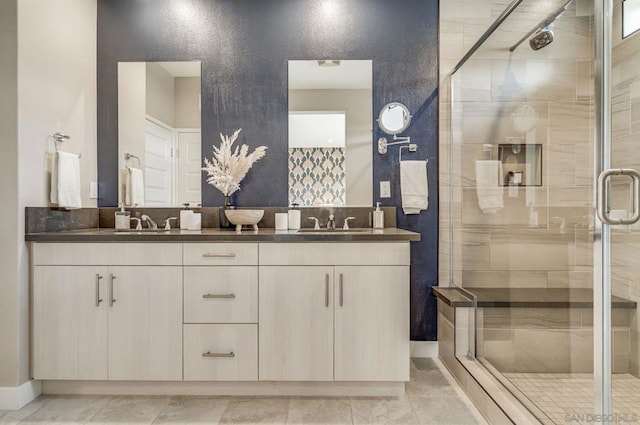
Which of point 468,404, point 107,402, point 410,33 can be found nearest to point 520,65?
point 410,33

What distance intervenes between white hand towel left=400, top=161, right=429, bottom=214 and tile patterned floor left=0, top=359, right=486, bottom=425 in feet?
3.74

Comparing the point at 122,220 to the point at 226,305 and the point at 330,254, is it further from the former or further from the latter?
the point at 330,254

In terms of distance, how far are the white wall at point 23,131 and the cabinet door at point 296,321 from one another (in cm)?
122

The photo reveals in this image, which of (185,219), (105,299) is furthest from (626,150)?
(105,299)

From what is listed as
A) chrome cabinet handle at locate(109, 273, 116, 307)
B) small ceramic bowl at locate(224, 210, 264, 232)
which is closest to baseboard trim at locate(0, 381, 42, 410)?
chrome cabinet handle at locate(109, 273, 116, 307)

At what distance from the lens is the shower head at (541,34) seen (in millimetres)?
2154

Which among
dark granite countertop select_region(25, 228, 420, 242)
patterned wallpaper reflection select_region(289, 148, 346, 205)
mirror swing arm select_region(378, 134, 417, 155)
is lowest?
dark granite countertop select_region(25, 228, 420, 242)

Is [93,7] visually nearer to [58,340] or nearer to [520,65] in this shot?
[58,340]

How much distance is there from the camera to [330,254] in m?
2.05

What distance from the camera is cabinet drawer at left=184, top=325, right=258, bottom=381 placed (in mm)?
2053

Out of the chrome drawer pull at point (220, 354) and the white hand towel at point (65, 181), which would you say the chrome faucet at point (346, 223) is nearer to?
the chrome drawer pull at point (220, 354)

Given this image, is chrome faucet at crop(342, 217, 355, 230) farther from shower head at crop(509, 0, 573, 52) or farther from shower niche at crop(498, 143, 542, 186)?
shower head at crop(509, 0, 573, 52)

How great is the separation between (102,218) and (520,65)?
278cm

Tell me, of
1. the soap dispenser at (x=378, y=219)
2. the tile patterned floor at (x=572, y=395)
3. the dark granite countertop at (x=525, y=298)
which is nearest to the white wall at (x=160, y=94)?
the soap dispenser at (x=378, y=219)
